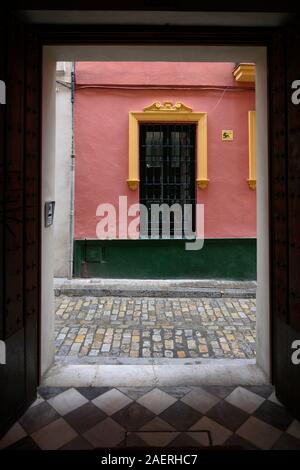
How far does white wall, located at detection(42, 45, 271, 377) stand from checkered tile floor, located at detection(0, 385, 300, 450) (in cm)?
55

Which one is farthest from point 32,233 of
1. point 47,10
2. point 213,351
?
point 213,351

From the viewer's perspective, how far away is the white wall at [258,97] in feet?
10.8

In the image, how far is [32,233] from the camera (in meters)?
2.98

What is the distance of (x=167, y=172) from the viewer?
27.1ft

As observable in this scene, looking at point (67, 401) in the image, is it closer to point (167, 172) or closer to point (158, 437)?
point (158, 437)

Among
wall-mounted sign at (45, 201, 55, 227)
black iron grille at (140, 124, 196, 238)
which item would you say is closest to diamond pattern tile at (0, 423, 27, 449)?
wall-mounted sign at (45, 201, 55, 227)

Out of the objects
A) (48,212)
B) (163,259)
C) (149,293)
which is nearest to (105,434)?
(48,212)

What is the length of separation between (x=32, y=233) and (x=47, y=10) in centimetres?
173

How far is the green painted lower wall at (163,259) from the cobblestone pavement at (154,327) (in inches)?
44.2

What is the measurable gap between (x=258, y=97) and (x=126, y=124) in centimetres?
495

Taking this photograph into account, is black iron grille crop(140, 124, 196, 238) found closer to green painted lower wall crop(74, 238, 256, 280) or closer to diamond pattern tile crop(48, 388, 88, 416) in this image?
green painted lower wall crop(74, 238, 256, 280)

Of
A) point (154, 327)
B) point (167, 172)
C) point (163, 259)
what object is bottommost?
point (154, 327)

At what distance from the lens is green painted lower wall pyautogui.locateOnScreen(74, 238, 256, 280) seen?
321 inches

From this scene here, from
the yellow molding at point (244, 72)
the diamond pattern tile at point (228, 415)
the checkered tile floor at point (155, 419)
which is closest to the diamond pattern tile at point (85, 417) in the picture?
the checkered tile floor at point (155, 419)
